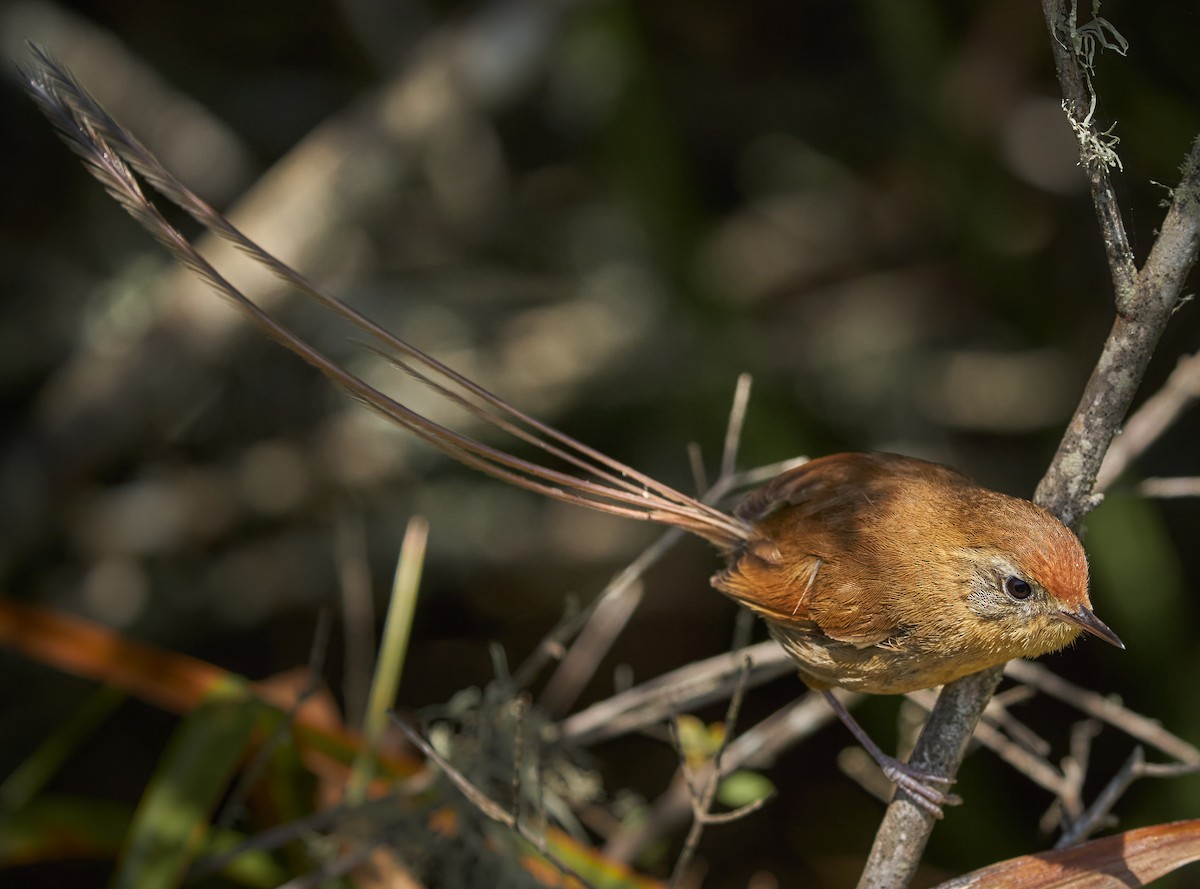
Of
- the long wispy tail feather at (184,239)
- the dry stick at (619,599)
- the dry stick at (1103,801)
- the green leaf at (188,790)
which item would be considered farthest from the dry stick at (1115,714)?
the green leaf at (188,790)

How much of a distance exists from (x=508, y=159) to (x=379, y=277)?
2.05 feet

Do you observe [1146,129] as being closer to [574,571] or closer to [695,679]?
[695,679]

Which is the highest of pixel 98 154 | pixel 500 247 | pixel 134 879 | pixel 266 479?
pixel 500 247

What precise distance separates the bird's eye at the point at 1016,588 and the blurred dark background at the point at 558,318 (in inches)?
51.6

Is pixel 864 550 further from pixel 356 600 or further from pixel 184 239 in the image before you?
pixel 356 600

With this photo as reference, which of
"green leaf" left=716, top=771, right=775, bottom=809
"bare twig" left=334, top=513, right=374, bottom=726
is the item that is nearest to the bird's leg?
"green leaf" left=716, top=771, right=775, bottom=809

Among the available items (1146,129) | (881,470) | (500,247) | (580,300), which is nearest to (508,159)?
(500,247)

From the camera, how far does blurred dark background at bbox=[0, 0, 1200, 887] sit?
3.10 metres

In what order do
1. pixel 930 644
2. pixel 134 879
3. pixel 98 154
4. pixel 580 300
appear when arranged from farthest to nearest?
pixel 580 300
pixel 134 879
pixel 930 644
pixel 98 154

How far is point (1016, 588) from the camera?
1.49 m

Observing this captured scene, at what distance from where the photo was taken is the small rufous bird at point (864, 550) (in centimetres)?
137

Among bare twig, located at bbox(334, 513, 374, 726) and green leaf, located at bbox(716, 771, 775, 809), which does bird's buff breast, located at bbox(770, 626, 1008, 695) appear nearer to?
green leaf, located at bbox(716, 771, 775, 809)

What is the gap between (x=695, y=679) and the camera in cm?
199

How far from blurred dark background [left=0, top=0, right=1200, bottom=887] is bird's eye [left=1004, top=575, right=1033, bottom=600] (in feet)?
4.30
